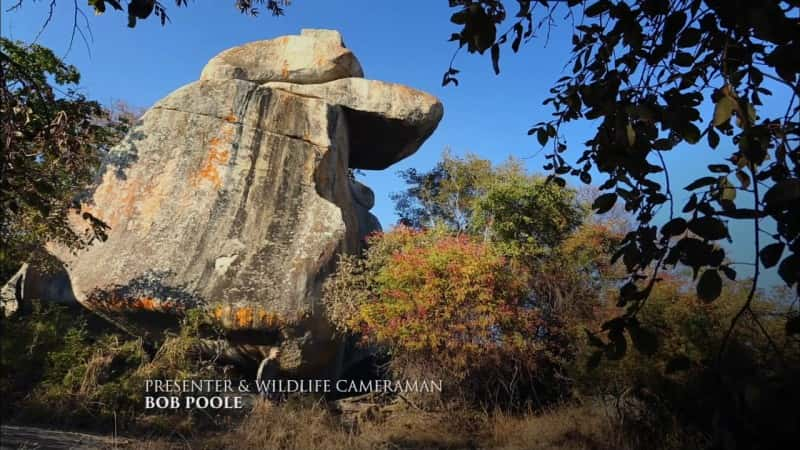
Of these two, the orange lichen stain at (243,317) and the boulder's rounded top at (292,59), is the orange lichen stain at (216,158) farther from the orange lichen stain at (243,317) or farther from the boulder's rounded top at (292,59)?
the boulder's rounded top at (292,59)

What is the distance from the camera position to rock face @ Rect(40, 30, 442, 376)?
773 cm

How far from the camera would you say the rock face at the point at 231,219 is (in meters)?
7.73

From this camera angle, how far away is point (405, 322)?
7.43m

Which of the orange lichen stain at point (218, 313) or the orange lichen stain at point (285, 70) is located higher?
the orange lichen stain at point (285, 70)

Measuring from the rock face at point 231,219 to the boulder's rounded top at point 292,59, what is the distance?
59cm

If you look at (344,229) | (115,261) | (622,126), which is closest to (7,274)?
(115,261)

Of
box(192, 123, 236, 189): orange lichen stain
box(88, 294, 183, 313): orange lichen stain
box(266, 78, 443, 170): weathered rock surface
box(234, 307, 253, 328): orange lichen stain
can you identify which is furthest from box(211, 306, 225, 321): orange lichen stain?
box(266, 78, 443, 170): weathered rock surface

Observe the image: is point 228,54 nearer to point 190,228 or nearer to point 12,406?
point 190,228

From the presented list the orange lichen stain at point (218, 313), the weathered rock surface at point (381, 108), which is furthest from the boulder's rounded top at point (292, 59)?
the orange lichen stain at point (218, 313)

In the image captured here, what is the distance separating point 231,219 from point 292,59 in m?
5.04

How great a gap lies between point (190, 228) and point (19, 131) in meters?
6.95

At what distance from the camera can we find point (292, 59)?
11.6m

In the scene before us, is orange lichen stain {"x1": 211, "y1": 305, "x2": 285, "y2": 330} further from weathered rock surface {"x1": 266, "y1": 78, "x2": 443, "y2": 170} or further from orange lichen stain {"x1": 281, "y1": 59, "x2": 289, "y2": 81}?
orange lichen stain {"x1": 281, "y1": 59, "x2": 289, "y2": 81}

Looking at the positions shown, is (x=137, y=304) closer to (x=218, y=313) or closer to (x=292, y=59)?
(x=218, y=313)
